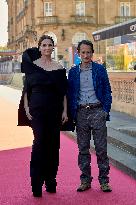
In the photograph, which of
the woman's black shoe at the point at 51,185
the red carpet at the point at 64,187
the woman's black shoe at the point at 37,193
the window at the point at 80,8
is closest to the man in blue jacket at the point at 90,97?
the red carpet at the point at 64,187

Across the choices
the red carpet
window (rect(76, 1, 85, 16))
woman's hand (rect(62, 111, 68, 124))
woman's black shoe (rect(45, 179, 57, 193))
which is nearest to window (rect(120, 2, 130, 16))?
window (rect(76, 1, 85, 16))

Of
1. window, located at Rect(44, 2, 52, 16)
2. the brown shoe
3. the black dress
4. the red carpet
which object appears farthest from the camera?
window, located at Rect(44, 2, 52, 16)

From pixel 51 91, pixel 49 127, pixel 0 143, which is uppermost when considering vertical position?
pixel 51 91

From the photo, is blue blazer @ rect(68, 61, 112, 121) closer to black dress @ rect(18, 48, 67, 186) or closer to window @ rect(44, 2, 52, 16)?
black dress @ rect(18, 48, 67, 186)

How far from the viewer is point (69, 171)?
6516mm

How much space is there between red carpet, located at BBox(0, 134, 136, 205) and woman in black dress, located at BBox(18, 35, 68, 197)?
22 centimetres

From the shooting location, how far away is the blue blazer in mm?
5188

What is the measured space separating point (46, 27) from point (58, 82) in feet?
149

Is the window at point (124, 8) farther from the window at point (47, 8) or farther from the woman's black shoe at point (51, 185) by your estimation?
the woman's black shoe at point (51, 185)

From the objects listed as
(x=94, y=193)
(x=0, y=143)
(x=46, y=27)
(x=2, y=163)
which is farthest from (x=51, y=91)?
(x=46, y=27)

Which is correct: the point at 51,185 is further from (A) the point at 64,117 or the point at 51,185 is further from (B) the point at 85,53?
(B) the point at 85,53

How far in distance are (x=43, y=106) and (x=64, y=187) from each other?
45.4 inches

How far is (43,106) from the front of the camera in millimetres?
5098

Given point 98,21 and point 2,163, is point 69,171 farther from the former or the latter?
point 98,21
